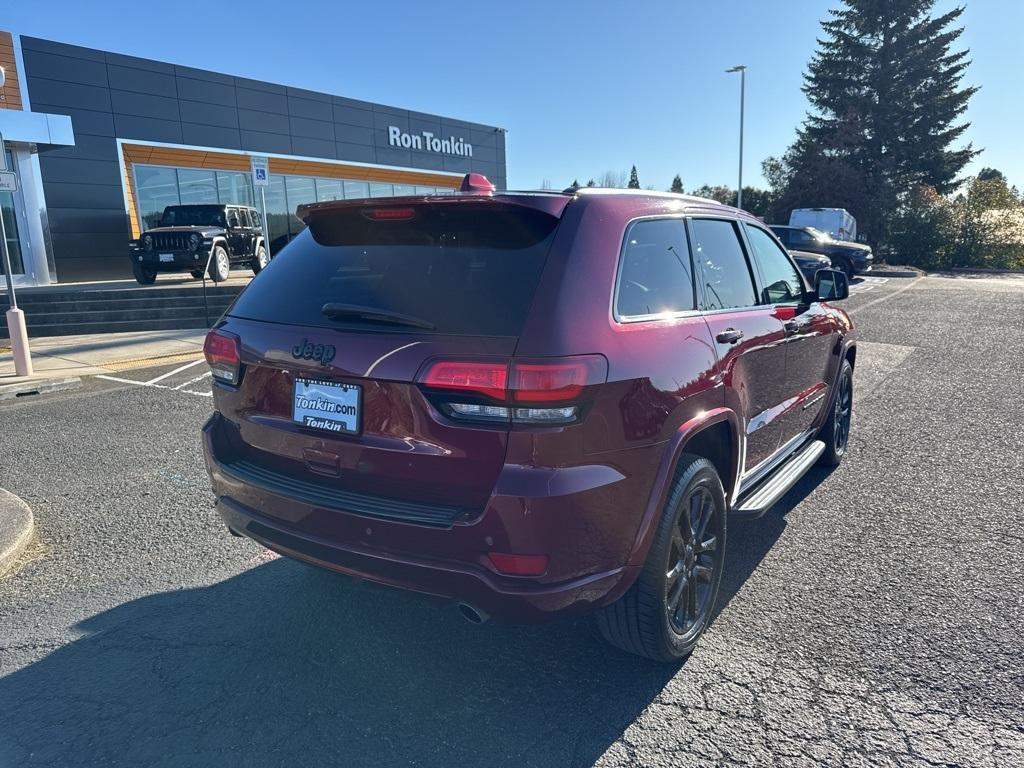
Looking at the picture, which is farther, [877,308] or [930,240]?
[930,240]

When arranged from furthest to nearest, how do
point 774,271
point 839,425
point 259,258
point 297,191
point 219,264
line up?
point 297,191 → point 259,258 → point 219,264 → point 839,425 → point 774,271

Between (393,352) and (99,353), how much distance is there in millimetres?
10178

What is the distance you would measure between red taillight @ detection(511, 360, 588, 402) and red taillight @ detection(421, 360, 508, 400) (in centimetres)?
4

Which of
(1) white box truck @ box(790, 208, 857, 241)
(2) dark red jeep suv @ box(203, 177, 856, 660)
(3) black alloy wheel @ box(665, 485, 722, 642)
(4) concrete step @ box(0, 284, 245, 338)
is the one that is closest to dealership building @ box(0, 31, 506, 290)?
(4) concrete step @ box(0, 284, 245, 338)

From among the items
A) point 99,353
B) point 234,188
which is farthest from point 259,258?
point 99,353

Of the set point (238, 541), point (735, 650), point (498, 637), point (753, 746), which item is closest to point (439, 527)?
point (498, 637)

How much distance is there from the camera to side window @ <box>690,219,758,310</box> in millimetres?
3230

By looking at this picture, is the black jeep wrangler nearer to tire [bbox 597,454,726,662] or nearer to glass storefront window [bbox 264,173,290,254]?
glass storefront window [bbox 264,173,290,254]

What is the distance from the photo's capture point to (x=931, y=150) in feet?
138

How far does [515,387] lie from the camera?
2.17m

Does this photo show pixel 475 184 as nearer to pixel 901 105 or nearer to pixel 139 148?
pixel 139 148

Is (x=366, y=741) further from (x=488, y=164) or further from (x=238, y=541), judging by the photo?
(x=488, y=164)

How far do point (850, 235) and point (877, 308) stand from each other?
51.0 ft

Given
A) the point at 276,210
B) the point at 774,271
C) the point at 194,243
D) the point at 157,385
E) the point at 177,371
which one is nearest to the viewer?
the point at 774,271
